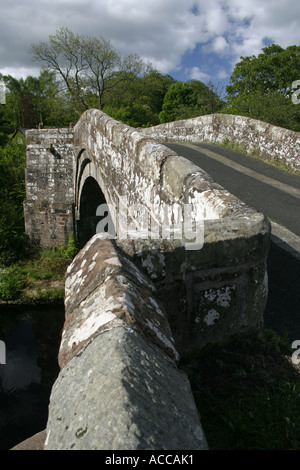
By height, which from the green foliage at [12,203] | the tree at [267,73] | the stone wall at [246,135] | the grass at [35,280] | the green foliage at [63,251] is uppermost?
the tree at [267,73]

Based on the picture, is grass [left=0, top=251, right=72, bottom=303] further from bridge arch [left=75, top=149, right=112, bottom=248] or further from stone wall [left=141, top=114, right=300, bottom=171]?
stone wall [left=141, top=114, right=300, bottom=171]

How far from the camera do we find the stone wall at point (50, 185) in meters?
13.2

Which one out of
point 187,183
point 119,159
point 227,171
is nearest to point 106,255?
point 187,183

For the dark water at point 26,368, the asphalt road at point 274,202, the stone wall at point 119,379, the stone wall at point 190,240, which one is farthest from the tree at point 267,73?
the stone wall at point 119,379

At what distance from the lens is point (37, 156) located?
44.4ft

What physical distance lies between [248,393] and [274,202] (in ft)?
15.7

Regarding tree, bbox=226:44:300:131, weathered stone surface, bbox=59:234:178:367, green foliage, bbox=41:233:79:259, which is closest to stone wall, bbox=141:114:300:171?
green foliage, bbox=41:233:79:259

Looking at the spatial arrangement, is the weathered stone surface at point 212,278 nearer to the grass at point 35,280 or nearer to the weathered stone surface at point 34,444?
the weathered stone surface at point 34,444

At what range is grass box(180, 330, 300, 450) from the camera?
1.50 m

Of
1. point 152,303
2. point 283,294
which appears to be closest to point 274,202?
point 283,294

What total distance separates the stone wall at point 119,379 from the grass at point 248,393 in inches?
21.2

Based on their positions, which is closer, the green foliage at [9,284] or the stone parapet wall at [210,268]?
the stone parapet wall at [210,268]

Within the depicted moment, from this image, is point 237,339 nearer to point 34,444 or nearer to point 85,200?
point 34,444

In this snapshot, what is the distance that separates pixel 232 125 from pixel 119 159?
299 inches
